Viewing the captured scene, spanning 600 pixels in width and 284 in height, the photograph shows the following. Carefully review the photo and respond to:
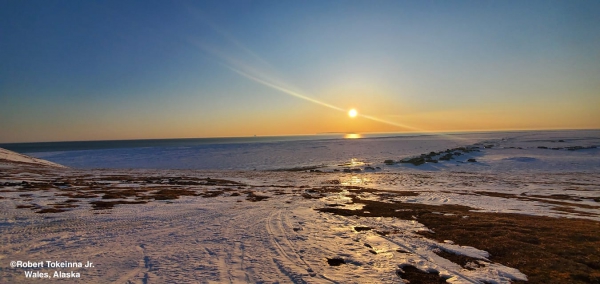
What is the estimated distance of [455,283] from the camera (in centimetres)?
696

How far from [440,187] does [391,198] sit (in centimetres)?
890

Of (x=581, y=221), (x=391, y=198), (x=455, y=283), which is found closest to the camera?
(x=455, y=283)

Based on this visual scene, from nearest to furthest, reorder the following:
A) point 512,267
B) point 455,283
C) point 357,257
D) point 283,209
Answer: point 455,283
point 512,267
point 357,257
point 283,209

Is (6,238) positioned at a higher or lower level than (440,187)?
higher

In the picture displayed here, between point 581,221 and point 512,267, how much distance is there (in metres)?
8.46

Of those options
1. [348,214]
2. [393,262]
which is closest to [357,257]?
[393,262]

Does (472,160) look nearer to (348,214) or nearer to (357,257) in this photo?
(348,214)

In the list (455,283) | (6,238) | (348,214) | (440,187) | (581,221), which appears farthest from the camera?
(440,187)

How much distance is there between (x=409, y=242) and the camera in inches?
396

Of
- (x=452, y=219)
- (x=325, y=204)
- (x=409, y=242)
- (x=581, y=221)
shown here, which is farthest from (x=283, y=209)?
(x=581, y=221)

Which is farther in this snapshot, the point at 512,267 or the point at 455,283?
the point at 512,267

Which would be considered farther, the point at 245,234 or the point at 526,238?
the point at 245,234

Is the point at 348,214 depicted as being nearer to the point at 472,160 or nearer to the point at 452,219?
the point at 452,219

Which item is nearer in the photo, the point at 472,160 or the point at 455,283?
the point at 455,283
